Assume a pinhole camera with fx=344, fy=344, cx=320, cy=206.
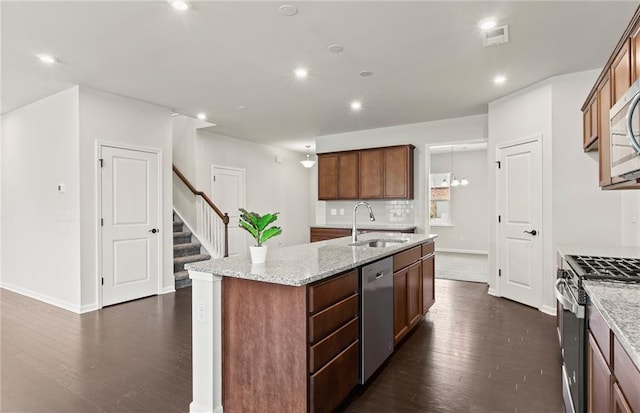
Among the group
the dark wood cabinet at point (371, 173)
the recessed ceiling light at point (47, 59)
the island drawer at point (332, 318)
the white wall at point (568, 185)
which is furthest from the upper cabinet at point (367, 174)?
the recessed ceiling light at point (47, 59)

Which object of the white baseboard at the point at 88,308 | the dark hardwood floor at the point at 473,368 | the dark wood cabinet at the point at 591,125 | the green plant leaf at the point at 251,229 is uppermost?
the dark wood cabinet at the point at 591,125

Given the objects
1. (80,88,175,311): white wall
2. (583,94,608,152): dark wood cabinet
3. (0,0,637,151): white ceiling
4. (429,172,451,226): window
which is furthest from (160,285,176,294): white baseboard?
(429,172,451,226): window

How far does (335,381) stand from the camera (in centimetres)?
199

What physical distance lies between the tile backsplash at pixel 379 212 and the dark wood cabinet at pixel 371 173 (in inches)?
13.8

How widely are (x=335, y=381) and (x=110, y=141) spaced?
413cm

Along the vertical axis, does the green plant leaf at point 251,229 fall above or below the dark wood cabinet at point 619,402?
above

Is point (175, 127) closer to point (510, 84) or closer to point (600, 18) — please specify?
point (510, 84)

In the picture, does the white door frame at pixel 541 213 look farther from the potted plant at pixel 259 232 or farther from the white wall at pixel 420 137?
the potted plant at pixel 259 232

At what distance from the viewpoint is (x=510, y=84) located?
13.7 feet

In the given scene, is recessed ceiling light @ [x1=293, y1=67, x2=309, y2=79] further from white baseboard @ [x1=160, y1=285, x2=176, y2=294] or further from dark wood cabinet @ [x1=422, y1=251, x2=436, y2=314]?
white baseboard @ [x1=160, y1=285, x2=176, y2=294]

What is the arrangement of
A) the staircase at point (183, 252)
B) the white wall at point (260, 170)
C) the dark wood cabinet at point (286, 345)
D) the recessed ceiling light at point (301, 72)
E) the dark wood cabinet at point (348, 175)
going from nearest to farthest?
the dark wood cabinet at point (286, 345) < the recessed ceiling light at point (301, 72) < the staircase at point (183, 252) < the dark wood cabinet at point (348, 175) < the white wall at point (260, 170)

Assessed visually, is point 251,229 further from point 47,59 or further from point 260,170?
point 260,170

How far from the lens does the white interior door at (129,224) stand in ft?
14.4

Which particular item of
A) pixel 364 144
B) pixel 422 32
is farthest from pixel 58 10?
pixel 364 144
